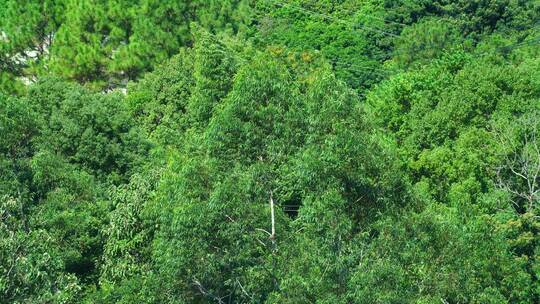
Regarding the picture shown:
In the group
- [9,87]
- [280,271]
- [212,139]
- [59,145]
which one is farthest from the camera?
[9,87]

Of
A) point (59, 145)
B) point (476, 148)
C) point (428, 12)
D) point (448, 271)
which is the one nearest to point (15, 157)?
point (59, 145)

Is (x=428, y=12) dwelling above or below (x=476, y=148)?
below

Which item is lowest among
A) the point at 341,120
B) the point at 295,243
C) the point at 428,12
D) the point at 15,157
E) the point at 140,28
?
the point at 428,12

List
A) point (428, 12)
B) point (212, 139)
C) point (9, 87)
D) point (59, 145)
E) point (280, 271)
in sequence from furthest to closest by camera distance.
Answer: point (428, 12) → point (9, 87) → point (59, 145) → point (212, 139) → point (280, 271)

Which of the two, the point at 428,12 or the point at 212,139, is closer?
the point at 212,139

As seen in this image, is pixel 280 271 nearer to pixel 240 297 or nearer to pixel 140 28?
pixel 240 297

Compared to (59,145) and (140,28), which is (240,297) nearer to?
(59,145)
